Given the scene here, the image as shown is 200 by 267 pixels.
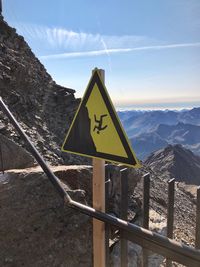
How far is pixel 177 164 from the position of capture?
231 ft

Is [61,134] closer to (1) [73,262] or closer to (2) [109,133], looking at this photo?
(1) [73,262]

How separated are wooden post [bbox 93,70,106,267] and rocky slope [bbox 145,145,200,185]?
63680mm

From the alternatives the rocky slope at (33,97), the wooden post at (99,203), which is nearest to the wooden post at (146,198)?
the wooden post at (99,203)

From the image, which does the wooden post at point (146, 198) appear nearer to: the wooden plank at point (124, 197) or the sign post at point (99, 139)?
the wooden plank at point (124, 197)

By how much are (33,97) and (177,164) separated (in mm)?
57323

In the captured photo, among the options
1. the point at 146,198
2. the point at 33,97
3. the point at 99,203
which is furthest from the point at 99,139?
the point at 33,97

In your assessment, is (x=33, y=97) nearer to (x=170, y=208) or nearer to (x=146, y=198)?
(x=146, y=198)

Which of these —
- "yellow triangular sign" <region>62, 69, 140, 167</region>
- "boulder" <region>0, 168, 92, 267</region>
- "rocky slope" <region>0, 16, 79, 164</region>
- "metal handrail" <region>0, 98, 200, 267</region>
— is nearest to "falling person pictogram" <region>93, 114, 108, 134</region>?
"yellow triangular sign" <region>62, 69, 140, 167</region>

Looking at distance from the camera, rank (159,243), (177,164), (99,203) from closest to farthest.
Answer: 1. (159,243)
2. (99,203)
3. (177,164)

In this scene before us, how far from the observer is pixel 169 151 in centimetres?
7950

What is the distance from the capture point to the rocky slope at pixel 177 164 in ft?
224

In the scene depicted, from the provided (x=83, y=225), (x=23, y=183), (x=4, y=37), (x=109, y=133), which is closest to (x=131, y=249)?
(x=83, y=225)

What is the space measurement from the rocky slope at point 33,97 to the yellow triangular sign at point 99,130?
6.50 m

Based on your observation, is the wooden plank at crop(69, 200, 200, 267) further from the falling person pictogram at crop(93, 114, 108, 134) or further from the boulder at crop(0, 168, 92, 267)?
the boulder at crop(0, 168, 92, 267)
